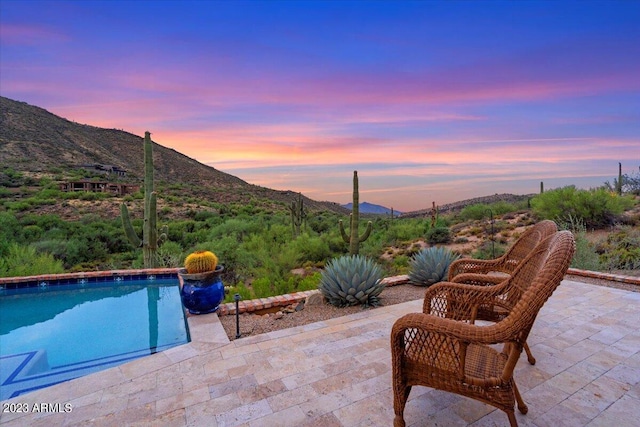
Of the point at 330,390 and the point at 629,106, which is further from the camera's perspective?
the point at 629,106

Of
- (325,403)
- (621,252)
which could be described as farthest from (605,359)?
(621,252)

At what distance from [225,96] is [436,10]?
644 centimetres

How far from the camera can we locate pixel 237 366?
2.96 metres

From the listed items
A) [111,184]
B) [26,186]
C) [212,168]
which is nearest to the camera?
[26,186]

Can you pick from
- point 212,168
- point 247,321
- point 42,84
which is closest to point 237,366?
point 247,321

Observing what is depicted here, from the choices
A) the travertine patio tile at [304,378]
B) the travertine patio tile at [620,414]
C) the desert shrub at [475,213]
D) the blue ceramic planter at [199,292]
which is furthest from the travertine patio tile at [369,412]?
the desert shrub at [475,213]

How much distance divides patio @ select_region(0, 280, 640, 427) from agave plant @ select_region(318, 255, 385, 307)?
2.59ft

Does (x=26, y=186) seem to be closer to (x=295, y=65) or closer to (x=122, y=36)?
(x=122, y=36)

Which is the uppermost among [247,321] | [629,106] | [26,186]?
[629,106]

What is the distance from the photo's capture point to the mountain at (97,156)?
26.3 meters

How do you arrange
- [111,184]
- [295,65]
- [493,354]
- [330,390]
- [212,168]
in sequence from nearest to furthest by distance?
[493,354] → [330,390] → [295,65] → [111,184] → [212,168]

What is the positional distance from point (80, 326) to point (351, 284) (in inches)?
168

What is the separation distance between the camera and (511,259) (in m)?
3.70

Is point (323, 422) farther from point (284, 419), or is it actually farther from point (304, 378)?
point (304, 378)
